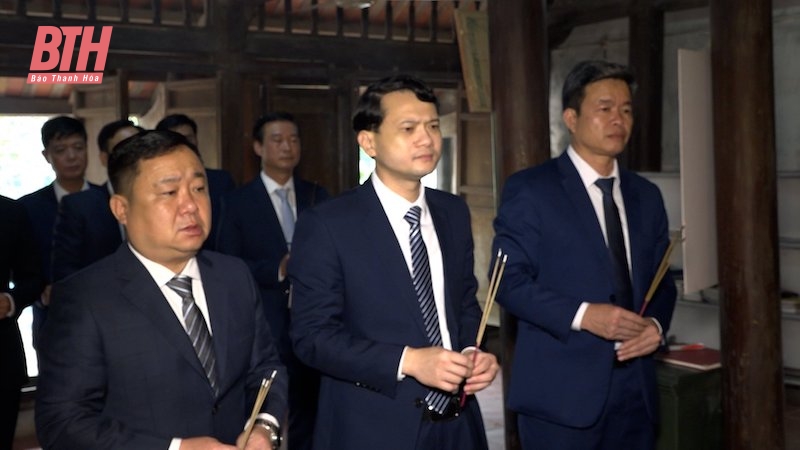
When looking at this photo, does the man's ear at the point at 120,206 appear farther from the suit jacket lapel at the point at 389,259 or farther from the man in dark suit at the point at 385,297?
the suit jacket lapel at the point at 389,259

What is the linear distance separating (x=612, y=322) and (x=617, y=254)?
278 mm

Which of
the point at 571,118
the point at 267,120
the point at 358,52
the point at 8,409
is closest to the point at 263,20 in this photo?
the point at 358,52

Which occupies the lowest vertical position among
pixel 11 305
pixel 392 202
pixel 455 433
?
pixel 455 433

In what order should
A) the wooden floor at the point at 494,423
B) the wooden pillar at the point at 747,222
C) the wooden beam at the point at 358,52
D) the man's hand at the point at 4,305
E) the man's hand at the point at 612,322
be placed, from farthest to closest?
the wooden beam at the point at 358,52 < the wooden floor at the point at 494,423 < the wooden pillar at the point at 747,222 < the man's hand at the point at 4,305 < the man's hand at the point at 612,322

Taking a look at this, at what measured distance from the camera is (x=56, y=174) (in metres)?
4.79

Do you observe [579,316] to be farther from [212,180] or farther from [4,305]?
[212,180]

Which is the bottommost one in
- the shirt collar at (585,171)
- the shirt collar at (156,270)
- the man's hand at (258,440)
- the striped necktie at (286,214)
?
the man's hand at (258,440)

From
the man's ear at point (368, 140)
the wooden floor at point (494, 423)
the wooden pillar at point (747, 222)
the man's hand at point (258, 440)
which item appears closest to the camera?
the man's hand at point (258, 440)

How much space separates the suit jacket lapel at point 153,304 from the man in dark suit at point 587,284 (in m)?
1.21

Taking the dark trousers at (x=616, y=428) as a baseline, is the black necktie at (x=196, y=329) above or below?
above

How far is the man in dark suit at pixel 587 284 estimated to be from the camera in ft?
9.73

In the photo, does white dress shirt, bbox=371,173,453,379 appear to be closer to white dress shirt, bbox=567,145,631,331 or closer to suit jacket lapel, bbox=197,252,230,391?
suit jacket lapel, bbox=197,252,230,391

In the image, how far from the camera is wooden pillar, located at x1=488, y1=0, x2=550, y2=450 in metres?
4.62
